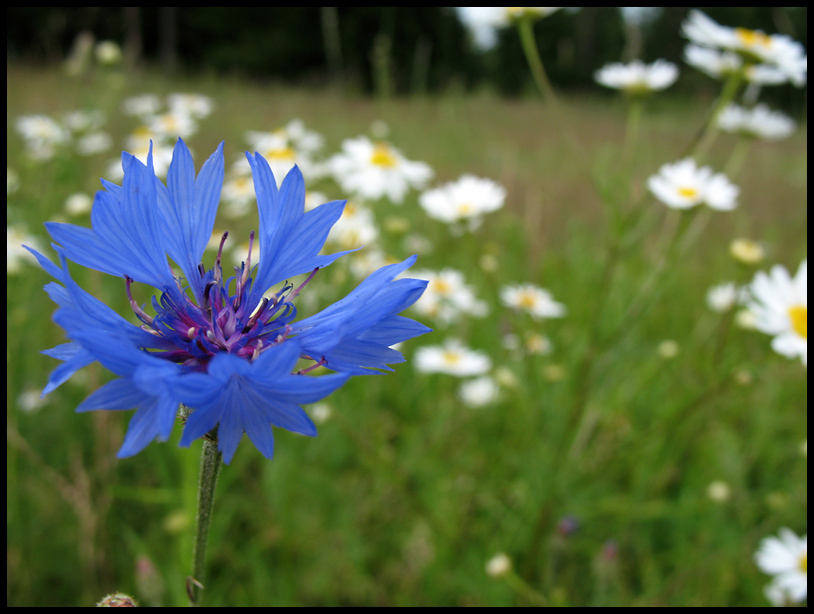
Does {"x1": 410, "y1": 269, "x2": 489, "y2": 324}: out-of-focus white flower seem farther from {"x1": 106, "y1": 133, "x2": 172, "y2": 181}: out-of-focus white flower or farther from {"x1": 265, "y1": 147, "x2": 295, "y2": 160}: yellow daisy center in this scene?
{"x1": 106, "y1": 133, "x2": 172, "y2": 181}: out-of-focus white flower

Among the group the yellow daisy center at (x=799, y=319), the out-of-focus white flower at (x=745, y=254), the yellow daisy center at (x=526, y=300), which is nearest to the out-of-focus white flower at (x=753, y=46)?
the out-of-focus white flower at (x=745, y=254)

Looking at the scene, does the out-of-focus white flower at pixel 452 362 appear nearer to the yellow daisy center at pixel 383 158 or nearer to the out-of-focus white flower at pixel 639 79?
the yellow daisy center at pixel 383 158

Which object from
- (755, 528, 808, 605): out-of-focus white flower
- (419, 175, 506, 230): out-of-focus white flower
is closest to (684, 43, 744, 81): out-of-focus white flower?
(419, 175, 506, 230): out-of-focus white flower

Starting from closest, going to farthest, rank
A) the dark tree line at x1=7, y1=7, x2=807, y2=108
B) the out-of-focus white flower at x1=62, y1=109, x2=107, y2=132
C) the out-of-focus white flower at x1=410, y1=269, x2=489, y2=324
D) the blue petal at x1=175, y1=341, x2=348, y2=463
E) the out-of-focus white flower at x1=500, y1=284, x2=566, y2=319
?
1. the blue petal at x1=175, y1=341, x2=348, y2=463
2. the out-of-focus white flower at x1=500, y1=284, x2=566, y2=319
3. the out-of-focus white flower at x1=410, y1=269, x2=489, y2=324
4. the out-of-focus white flower at x1=62, y1=109, x2=107, y2=132
5. the dark tree line at x1=7, y1=7, x2=807, y2=108

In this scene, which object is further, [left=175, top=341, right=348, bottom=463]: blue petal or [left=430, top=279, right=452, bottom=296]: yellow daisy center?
[left=430, top=279, right=452, bottom=296]: yellow daisy center

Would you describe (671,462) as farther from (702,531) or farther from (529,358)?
(529,358)

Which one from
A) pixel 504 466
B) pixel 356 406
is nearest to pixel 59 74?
pixel 356 406
